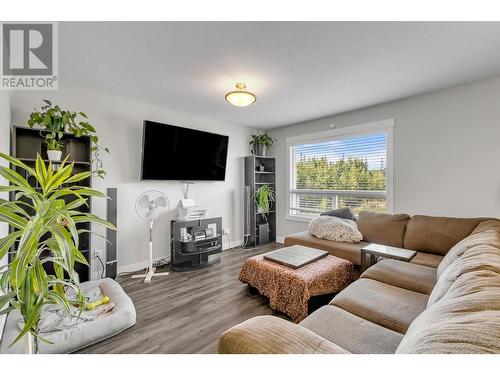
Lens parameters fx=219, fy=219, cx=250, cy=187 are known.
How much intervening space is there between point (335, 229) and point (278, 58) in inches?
84.7

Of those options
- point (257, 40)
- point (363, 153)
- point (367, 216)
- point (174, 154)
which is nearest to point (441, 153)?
point (363, 153)

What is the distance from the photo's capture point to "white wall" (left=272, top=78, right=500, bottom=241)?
100.0 inches

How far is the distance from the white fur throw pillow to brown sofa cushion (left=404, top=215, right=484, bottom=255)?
0.56 m

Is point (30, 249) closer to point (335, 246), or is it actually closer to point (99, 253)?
point (99, 253)

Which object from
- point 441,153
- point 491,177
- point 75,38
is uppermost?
point 75,38

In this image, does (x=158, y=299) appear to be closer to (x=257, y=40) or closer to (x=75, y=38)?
(x=75, y=38)

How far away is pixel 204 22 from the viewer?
5.29ft

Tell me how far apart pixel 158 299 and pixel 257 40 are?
105 inches

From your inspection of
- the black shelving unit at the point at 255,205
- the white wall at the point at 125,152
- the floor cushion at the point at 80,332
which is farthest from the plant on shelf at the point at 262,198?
the floor cushion at the point at 80,332

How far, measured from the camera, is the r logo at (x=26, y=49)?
1676mm

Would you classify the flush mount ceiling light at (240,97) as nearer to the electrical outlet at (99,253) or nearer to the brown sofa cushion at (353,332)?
the brown sofa cushion at (353,332)

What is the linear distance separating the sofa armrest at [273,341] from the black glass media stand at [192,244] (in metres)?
2.47

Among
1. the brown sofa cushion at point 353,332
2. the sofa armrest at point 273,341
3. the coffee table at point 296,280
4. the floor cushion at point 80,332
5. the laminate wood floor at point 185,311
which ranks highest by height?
the sofa armrest at point 273,341

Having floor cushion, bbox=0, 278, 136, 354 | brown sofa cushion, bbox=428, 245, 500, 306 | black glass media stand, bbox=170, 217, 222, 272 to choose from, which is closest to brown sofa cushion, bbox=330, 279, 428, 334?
brown sofa cushion, bbox=428, 245, 500, 306
